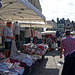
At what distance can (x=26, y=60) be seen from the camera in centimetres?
504

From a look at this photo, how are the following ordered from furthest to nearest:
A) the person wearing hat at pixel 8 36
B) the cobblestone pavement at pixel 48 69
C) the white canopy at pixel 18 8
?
the cobblestone pavement at pixel 48 69 → the person wearing hat at pixel 8 36 → the white canopy at pixel 18 8

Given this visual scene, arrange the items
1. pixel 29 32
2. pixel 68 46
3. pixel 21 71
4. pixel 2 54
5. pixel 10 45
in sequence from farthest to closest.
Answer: pixel 29 32 → pixel 10 45 → pixel 2 54 → pixel 68 46 → pixel 21 71

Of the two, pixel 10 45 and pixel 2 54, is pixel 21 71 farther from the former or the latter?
A: pixel 10 45

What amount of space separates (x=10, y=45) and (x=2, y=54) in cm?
57

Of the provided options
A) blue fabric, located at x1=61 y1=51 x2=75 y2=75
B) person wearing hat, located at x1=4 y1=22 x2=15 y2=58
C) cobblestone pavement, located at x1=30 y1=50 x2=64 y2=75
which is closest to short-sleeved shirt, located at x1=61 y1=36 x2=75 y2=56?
cobblestone pavement, located at x1=30 y1=50 x2=64 y2=75

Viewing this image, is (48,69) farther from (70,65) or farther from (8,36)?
(70,65)

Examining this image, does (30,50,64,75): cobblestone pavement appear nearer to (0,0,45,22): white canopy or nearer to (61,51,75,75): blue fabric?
(0,0,45,22): white canopy

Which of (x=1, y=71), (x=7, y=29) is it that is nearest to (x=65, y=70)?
(x=1, y=71)

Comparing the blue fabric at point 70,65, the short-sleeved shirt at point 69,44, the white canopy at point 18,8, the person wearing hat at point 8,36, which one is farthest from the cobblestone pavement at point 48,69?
the blue fabric at point 70,65

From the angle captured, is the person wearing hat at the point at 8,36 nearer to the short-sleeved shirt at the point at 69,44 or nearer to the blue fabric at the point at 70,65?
the short-sleeved shirt at the point at 69,44

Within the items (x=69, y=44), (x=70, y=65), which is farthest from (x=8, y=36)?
(x=70, y=65)

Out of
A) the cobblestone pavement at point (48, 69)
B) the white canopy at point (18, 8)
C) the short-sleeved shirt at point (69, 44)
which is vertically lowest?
the cobblestone pavement at point (48, 69)

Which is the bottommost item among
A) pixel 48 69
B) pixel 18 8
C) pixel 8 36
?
pixel 48 69

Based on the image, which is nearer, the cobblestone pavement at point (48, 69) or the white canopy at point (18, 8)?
the white canopy at point (18, 8)
